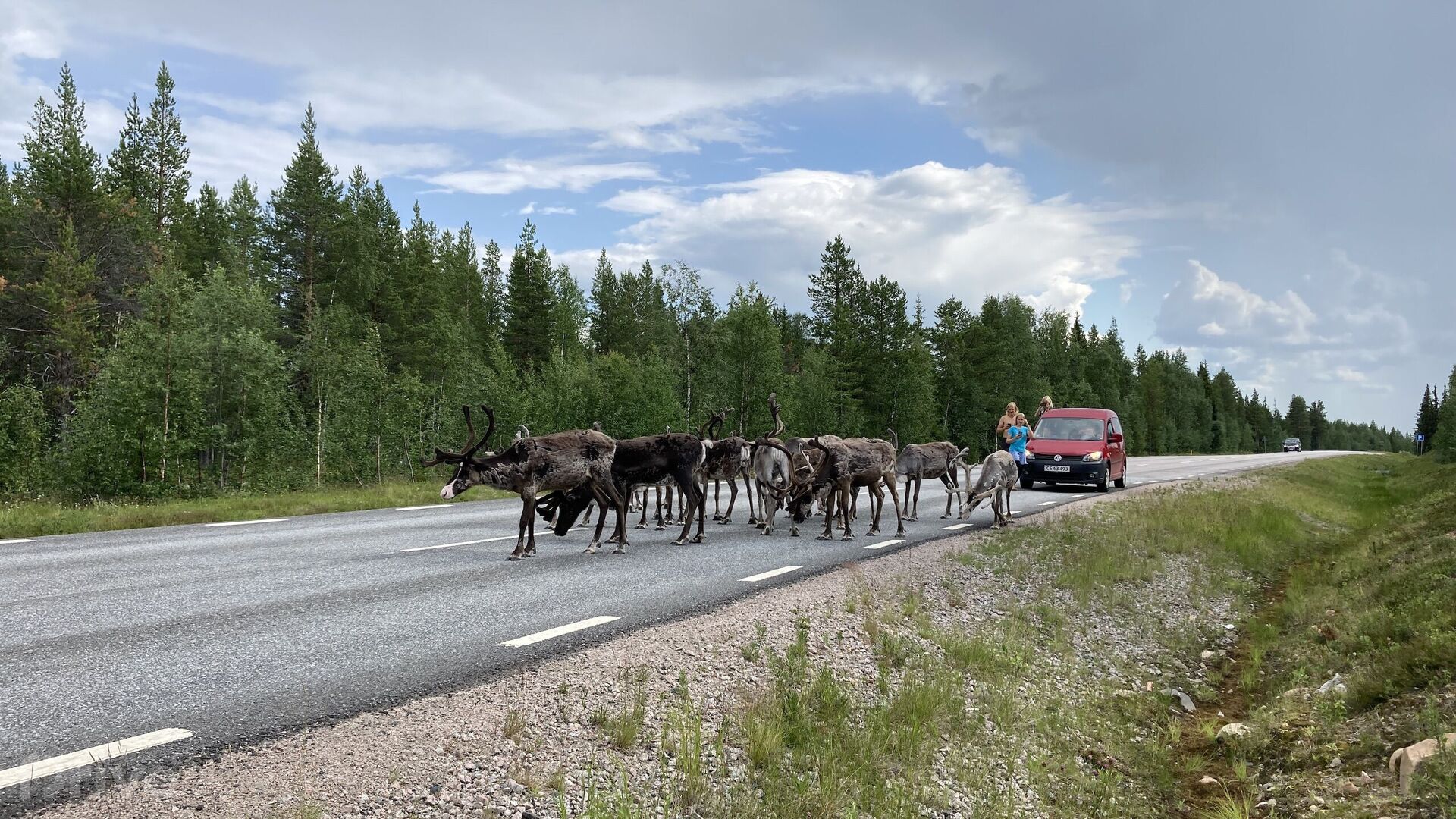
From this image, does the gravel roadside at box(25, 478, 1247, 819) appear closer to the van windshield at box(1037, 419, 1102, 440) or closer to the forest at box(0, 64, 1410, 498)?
the van windshield at box(1037, 419, 1102, 440)

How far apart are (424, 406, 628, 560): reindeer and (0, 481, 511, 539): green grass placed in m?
6.93

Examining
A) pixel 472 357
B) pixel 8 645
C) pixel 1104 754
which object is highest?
pixel 472 357

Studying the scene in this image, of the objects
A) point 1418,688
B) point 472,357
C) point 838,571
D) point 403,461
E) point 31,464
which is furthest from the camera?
point 472,357

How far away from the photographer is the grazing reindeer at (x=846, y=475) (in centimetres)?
1297

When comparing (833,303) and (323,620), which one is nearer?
(323,620)

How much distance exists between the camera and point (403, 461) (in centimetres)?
3181

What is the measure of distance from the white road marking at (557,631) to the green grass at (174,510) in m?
10.7

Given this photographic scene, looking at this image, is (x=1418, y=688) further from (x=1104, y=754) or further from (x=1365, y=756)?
(x=1104, y=754)

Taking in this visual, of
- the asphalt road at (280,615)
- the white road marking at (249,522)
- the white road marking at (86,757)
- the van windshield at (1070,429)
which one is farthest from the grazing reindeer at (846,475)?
the van windshield at (1070,429)

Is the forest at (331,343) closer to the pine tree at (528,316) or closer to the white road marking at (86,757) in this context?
the pine tree at (528,316)

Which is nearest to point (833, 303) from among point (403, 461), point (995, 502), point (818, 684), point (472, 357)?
point (472, 357)

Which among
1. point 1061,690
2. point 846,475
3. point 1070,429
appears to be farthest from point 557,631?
point 1070,429

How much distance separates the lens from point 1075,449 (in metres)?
22.0

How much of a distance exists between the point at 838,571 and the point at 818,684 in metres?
3.73
